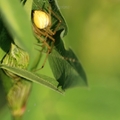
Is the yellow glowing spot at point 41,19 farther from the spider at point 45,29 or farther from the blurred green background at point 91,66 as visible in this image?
the blurred green background at point 91,66

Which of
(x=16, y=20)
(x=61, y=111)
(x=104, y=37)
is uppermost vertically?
(x=16, y=20)

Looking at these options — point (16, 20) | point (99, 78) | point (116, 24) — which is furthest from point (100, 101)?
point (16, 20)

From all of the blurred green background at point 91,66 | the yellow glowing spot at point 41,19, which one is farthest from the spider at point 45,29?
the blurred green background at point 91,66

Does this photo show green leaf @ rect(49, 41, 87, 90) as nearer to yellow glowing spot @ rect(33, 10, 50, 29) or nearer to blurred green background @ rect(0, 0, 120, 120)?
yellow glowing spot @ rect(33, 10, 50, 29)

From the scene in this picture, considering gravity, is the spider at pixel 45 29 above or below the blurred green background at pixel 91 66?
above

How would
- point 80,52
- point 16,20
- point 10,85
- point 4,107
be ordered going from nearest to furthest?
point 16,20
point 10,85
point 4,107
point 80,52

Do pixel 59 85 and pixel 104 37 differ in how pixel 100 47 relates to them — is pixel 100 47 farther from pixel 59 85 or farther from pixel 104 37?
pixel 59 85

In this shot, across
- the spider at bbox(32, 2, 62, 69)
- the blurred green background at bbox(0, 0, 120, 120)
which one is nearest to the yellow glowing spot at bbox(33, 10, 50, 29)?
the spider at bbox(32, 2, 62, 69)

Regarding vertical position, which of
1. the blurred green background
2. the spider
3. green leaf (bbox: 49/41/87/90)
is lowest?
the blurred green background
